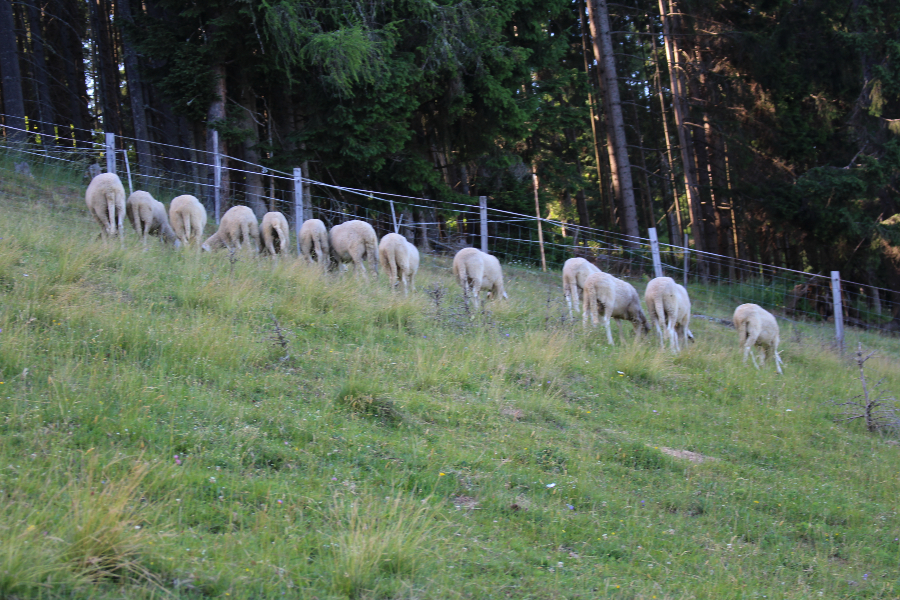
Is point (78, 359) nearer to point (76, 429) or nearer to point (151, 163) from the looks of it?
point (76, 429)

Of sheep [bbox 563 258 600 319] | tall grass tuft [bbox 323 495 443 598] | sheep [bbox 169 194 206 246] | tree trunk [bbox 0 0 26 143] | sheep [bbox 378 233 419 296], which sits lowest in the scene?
tall grass tuft [bbox 323 495 443 598]

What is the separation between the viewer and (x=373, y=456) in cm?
558

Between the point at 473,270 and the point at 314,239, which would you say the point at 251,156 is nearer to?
the point at 314,239

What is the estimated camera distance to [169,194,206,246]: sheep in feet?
43.1

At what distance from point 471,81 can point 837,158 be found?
14839 mm

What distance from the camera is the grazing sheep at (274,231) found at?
43.4 feet

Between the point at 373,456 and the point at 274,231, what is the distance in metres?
8.80

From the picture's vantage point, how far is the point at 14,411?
4961mm

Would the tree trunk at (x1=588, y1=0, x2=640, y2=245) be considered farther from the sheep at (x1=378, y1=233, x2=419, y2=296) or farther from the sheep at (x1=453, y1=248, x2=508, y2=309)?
the sheep at (x1=378, y1=233, x2=419, y2=296)

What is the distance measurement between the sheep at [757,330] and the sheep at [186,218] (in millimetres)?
9979

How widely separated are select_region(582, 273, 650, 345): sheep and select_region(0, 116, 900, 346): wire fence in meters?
3.66

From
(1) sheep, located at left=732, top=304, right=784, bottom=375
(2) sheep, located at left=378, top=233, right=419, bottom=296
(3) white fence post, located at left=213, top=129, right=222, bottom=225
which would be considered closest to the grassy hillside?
(2) sheep, located at left=378, top=233, right=419, bottom=296

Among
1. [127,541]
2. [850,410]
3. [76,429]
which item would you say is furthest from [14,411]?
[850,410]

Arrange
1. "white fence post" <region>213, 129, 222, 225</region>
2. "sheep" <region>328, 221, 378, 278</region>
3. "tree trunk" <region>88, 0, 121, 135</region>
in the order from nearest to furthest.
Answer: "sheep" <region>328, 221, 378, 278</region> < "white fence post" <region>213, 129, 222, 225</region> < "tree trunk" <region>88, 0, 121, 135</region>
